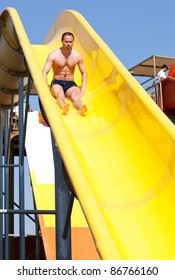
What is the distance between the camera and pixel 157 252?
4008mm

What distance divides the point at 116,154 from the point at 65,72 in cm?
215

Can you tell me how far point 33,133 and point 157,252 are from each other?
33.7 feet

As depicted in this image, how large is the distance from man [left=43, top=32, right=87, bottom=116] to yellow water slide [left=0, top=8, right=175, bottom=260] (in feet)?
0.59

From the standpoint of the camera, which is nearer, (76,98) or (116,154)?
(116,154)

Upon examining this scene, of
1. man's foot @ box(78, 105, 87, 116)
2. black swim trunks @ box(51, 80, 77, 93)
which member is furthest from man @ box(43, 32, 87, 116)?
man's foot @ box(78, 105, 87, 116)

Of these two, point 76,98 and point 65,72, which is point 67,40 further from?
point 76,98

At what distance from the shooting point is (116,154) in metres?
5.46

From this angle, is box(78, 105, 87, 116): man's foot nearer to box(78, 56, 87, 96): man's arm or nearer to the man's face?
box(78, 56, 87, 96): man's arm

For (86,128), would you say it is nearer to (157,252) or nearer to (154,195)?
(154,195)

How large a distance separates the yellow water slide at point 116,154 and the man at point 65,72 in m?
0.18

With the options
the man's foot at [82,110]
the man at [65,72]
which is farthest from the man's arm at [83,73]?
the man's foot at [82,110]

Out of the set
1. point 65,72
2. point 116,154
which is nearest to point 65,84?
point 65,72

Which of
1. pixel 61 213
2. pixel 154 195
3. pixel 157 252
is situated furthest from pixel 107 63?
pixel 157 252

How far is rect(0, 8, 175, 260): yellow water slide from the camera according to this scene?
3.93 metres
